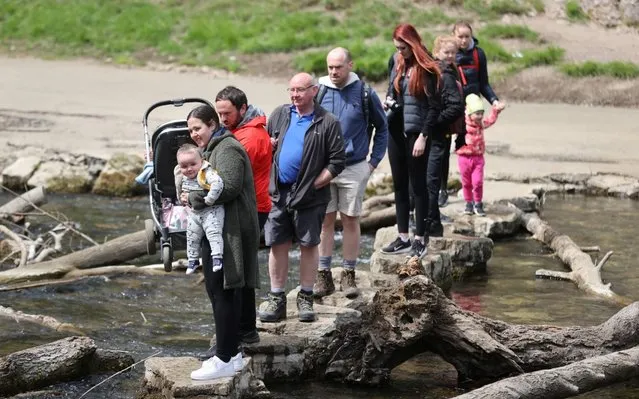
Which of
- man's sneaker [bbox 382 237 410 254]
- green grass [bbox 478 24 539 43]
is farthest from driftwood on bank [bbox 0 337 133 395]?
green grass [bbox 478 24 539 43]

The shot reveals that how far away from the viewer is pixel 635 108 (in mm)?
19891

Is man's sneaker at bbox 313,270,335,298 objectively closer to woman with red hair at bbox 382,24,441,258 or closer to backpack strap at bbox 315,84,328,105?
backpack strap at bbox 315,84,328,105

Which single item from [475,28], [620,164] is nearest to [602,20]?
[475,28]

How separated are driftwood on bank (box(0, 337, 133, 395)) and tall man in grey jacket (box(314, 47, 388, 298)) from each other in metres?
1.49

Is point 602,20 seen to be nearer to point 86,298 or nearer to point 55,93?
point 55,93

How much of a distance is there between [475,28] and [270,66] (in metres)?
4.43

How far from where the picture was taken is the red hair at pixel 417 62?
29.0ft

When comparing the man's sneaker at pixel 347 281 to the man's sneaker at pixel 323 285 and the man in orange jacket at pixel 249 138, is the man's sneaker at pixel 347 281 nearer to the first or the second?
the man's sneaker at pixel 323 285

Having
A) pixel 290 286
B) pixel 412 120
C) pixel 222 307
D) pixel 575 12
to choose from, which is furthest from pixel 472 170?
pixel 575 12

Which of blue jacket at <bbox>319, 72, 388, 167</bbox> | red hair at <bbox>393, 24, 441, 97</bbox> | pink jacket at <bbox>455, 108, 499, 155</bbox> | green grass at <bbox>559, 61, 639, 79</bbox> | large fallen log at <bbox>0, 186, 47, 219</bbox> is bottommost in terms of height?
large fallen log at <bbox>0, 186, 47, 219</bbox>

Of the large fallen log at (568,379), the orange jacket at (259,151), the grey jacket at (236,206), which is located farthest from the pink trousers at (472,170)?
the grey jacket at (236,206)

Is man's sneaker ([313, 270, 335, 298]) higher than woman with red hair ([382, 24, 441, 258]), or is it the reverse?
Result: woman with red hair ([382, 24, 441, 258])

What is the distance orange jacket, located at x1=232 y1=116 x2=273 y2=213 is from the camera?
6887mm

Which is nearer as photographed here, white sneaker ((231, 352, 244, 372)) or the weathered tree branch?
white sneaker ((231, 352, 244, 372))
